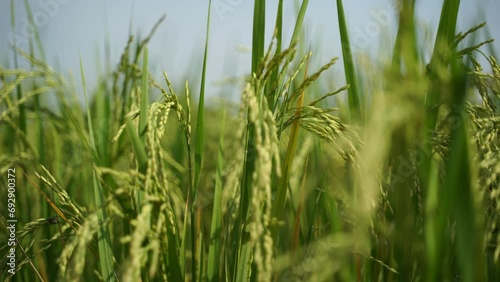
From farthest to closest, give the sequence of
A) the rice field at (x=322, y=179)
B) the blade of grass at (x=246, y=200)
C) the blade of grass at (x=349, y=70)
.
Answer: the blade of grass at (x=349, y=70), the blade of grass at (x=246, y=200), the rice field at (x=322, y=179)

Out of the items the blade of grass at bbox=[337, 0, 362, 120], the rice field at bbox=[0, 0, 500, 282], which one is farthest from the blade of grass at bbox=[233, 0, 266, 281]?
the blade of grass at bbox=[337, 0, 362, 120]

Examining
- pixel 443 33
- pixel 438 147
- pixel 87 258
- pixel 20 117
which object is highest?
pixel 443 33

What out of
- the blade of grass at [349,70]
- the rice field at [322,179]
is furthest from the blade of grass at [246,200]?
the blade of grass at [349,70]

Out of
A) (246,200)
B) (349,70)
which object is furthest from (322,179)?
(246,200)

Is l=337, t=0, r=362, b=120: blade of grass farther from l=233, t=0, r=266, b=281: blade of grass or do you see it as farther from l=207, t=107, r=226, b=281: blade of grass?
l=207, t=107, r=226, b=281: blade of grass

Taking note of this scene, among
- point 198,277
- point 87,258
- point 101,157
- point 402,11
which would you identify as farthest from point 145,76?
point 87,258

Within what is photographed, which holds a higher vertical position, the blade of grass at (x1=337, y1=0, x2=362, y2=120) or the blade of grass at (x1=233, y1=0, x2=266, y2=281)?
the blade of grass at (x1=337, y1=0, x2=362, y2=120)

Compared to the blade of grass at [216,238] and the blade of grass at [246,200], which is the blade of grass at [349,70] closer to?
the blade of grass at [246,200]

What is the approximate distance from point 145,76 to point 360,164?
17.4 inches

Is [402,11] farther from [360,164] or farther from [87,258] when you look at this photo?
[87,258]

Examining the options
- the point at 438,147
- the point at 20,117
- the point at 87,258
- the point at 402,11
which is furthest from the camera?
the point at 20,117

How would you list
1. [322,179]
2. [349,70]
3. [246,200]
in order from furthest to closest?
1. [322,179]
2. [349,70]
3. [246,200]

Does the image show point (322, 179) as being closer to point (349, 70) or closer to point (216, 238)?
point (349, 70)

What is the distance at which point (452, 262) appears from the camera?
116 cm
